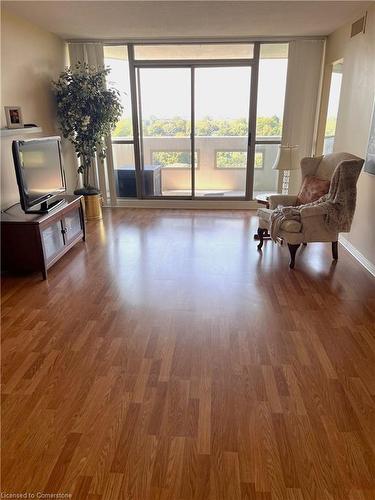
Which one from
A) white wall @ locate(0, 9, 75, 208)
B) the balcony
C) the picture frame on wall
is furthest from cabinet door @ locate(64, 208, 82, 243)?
the picture frame on wall

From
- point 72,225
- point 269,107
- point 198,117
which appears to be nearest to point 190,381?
point 72,225

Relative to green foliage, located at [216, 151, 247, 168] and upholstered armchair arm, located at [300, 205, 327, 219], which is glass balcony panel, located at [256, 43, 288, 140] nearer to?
green foliage, located at [216, 151, 247, 168]

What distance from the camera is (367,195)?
3637 millimetres

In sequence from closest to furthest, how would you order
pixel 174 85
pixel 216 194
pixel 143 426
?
pixel 143 426 < pixel 174 85 < pixel 216 194

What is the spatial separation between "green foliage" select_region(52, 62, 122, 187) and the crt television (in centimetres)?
90

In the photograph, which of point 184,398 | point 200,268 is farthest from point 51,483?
point 200,268

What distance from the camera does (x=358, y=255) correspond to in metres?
3.79

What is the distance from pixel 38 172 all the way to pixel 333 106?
3.97 meters

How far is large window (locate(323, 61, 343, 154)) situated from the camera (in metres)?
4.65

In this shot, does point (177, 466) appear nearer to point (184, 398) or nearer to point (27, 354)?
point (184, 398)

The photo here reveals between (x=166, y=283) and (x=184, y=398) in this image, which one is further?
(x=166, y=283)

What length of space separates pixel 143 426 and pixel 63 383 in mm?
579

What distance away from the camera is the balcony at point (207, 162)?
563 centimetres

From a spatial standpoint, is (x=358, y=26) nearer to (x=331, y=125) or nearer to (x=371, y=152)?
(x=331, y=125)
